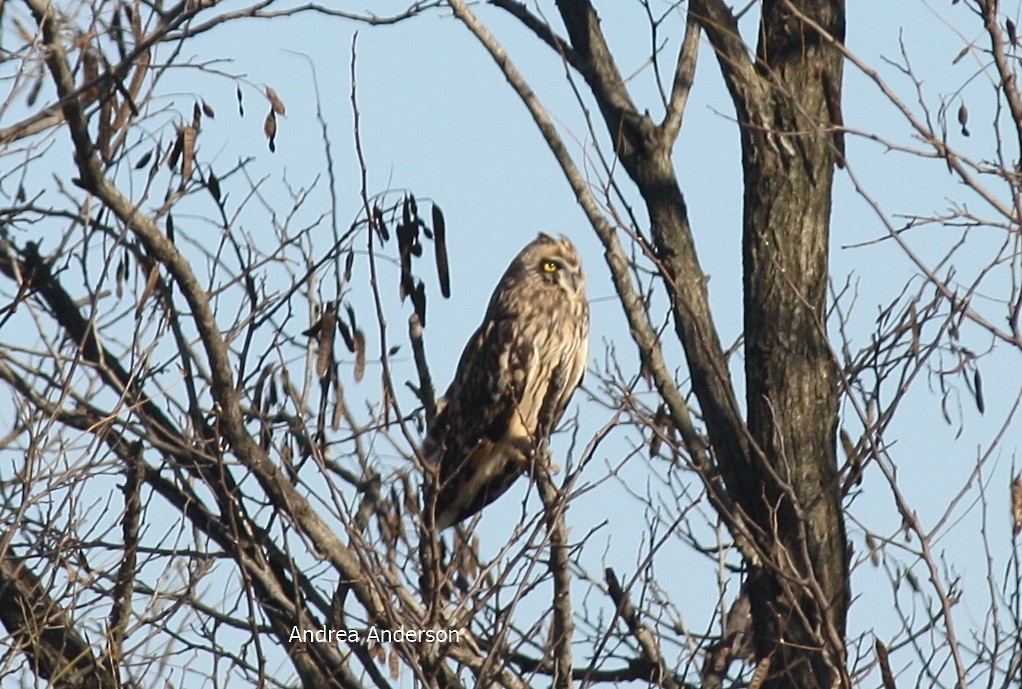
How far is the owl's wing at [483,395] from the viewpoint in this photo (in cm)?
613

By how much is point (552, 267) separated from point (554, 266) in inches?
0.4

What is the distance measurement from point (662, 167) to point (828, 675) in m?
1.69

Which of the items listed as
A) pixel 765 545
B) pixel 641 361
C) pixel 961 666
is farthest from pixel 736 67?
pixel 961 666

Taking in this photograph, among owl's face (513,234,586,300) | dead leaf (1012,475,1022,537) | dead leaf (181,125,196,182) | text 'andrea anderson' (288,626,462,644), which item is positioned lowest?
text 'andrea anderson' (288,626,462,644)

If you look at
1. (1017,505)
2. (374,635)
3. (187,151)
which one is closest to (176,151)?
(187,151)

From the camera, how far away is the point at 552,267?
6703 millimetres

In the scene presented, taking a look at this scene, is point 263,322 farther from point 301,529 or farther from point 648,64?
point 648,64

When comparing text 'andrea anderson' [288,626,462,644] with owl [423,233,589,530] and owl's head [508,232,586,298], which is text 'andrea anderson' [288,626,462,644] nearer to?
owl [423,233,589,530]

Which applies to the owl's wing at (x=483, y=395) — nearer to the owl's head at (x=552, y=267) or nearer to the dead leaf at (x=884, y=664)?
the owl's head at (x=552, y=267)

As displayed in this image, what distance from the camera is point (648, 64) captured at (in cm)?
555

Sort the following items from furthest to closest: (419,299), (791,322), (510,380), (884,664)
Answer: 1. (510,380)
2. (791,322)
3. (419,299)
4. (884,664)

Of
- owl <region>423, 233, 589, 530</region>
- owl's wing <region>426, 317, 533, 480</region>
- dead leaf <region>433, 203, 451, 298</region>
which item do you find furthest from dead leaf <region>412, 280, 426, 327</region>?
owl's wing <region>426, 317, 533, 480</region>

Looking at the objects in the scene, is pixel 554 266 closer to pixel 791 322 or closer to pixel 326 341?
pixel 791 322

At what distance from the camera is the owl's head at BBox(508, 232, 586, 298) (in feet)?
21.7
